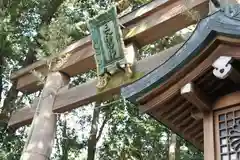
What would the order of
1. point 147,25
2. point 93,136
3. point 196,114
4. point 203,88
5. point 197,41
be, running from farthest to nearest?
point 93,136
point 147,25
point 196,114
point 203,88
point 197,41

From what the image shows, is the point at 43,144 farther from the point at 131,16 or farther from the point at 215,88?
the point at 215,88

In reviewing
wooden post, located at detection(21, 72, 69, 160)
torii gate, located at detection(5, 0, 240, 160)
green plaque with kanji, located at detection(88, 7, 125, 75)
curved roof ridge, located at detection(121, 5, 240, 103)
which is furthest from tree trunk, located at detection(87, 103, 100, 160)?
curved roof ridge, located at detection(121, 5, 240, 103)

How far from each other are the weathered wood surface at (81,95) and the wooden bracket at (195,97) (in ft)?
3.80

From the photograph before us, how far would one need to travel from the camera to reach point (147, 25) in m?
4.03

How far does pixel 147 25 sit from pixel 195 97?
5.14 feet

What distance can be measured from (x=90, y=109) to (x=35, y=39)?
3.26m

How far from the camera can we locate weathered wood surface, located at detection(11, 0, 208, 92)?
383 cm

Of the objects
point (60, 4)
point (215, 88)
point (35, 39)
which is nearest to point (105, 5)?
point (60, 4)

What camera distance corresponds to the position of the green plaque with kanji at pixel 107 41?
158 inches

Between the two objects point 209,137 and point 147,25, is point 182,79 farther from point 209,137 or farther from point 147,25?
point 147,25

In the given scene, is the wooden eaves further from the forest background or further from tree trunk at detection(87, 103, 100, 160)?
tree trunk at detection(87, 103, 100, 160)

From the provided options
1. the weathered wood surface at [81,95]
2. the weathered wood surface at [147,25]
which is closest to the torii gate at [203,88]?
the weathered wood surface at [81,95]

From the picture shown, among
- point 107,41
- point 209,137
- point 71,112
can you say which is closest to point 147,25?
point 107,41

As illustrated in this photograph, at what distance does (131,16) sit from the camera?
420 centimetres
